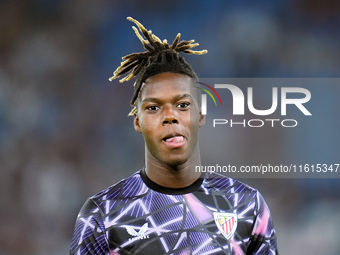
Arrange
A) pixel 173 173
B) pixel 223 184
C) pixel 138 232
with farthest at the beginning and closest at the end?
1. pixel 223 184
2. pixel 173 173
3. pixel 138 232

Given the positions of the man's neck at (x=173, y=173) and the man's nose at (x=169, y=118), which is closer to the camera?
the man's nose at (x=169, y=118)

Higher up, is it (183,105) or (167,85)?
(167,85)

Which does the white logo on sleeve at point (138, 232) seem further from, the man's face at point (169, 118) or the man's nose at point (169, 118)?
the man's nose at point (169, 118)

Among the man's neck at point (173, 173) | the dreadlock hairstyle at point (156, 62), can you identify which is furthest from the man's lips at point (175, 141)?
the dreadlock hairstyle at point (156, 62)

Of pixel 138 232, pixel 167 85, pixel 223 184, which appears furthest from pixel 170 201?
pixel 167 85

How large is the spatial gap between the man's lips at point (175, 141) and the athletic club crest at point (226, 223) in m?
0.47

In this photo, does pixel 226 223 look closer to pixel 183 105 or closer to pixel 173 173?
pixel 173 173

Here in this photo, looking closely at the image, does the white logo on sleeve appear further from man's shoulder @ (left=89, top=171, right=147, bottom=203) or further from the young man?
man's shoulder @ (left=89, top=171, right=147, bottom=203)

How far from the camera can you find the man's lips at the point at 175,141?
3.40 meters

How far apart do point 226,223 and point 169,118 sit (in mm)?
703

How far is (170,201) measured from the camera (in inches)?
137

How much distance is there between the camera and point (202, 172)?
3.65m

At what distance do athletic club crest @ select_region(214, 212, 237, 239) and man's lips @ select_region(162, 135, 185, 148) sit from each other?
473 millimetres

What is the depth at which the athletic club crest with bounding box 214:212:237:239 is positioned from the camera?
3416mm
